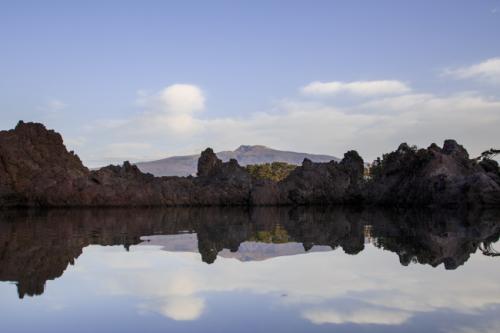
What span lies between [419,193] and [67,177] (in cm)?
2120

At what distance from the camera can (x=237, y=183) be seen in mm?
38344

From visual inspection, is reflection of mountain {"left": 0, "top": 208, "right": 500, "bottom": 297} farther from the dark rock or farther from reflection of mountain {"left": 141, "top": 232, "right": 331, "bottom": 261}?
the dark rock

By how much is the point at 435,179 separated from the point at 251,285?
2711cm

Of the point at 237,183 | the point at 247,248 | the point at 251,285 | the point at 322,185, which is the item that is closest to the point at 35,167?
the point at 237,183

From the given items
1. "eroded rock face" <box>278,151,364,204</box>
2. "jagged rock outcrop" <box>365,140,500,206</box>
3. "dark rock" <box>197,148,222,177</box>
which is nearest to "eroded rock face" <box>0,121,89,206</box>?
"dark rock" <box>197,148,222,177</box>

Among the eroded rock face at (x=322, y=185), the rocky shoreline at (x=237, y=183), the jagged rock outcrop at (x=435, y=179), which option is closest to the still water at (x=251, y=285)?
the jagged rock outcrop at (x=435, y=179)

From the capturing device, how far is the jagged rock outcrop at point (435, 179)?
2977cm

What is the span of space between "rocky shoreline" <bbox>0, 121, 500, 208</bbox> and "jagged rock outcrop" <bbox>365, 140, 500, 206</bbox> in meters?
0.05

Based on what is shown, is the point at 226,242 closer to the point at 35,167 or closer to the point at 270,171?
the point at 35,167

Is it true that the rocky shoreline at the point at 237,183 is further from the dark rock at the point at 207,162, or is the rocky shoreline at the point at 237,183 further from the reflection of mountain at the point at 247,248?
the reflection of mountain at the point at 247,248

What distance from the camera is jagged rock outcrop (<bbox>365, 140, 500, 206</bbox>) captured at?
29766 millimetres

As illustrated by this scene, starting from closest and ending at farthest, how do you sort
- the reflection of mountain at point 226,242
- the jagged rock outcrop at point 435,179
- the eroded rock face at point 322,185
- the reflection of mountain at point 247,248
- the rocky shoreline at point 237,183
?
the reflection of mountain at point 226,242
the reflection of mountain at point 247,248
the jagged rock outcrop at point 435,179
the rocky shoreline at point 237,183
the eroded rock face at point 322,185

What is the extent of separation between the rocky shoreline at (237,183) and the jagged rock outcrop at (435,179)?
52mm

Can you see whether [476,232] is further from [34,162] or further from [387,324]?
[34,162]
